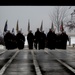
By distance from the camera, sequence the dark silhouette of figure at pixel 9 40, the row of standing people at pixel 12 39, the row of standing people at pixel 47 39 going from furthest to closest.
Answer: the row of standing people at pixel 12 39
the dark silhouette of figure at pixel 9 40
the row of standing people at pixel 47 39

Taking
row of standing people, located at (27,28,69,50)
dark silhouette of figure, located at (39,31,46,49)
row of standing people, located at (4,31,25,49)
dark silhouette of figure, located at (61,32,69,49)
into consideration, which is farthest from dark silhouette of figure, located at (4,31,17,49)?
dark silhouette of figure, located at (61,32,69,49)

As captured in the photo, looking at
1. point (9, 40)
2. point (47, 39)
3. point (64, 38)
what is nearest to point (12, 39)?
point (9, 40)

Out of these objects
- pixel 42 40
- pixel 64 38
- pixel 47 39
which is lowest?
pixel 42 40

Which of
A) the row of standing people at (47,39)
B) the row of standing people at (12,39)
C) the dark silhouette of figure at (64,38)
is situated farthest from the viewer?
the row of standing people at (12,39)

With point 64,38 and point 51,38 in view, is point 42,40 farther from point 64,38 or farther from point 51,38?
point 64,38

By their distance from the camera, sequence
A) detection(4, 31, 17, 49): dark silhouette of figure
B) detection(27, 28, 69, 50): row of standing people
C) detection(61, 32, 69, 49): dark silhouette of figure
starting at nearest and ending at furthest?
detection(27, 28, 69, 50): row of standing people, detection(61, 32, 69, 49): dark silhouette of figure, detection(4, 31, 17, 49): dark silhouette of figure

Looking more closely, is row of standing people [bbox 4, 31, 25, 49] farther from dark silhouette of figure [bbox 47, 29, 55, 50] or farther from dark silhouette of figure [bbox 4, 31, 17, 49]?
dark silhouette of figure [bbox 47, 29, 55, 50]

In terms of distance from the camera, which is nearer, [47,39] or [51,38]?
[51,38]

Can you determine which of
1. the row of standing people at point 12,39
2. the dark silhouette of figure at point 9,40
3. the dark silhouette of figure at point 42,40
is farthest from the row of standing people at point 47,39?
the dark silhouette of figure at point 9,40

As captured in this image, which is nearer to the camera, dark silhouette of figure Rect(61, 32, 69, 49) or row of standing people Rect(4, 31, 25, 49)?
dark silhouette of figure Rect(61, 32, 69, 49)

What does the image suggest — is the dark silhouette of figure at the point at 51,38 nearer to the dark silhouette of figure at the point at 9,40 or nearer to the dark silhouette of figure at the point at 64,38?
the dark silhouette of figure at the point at 64,38
